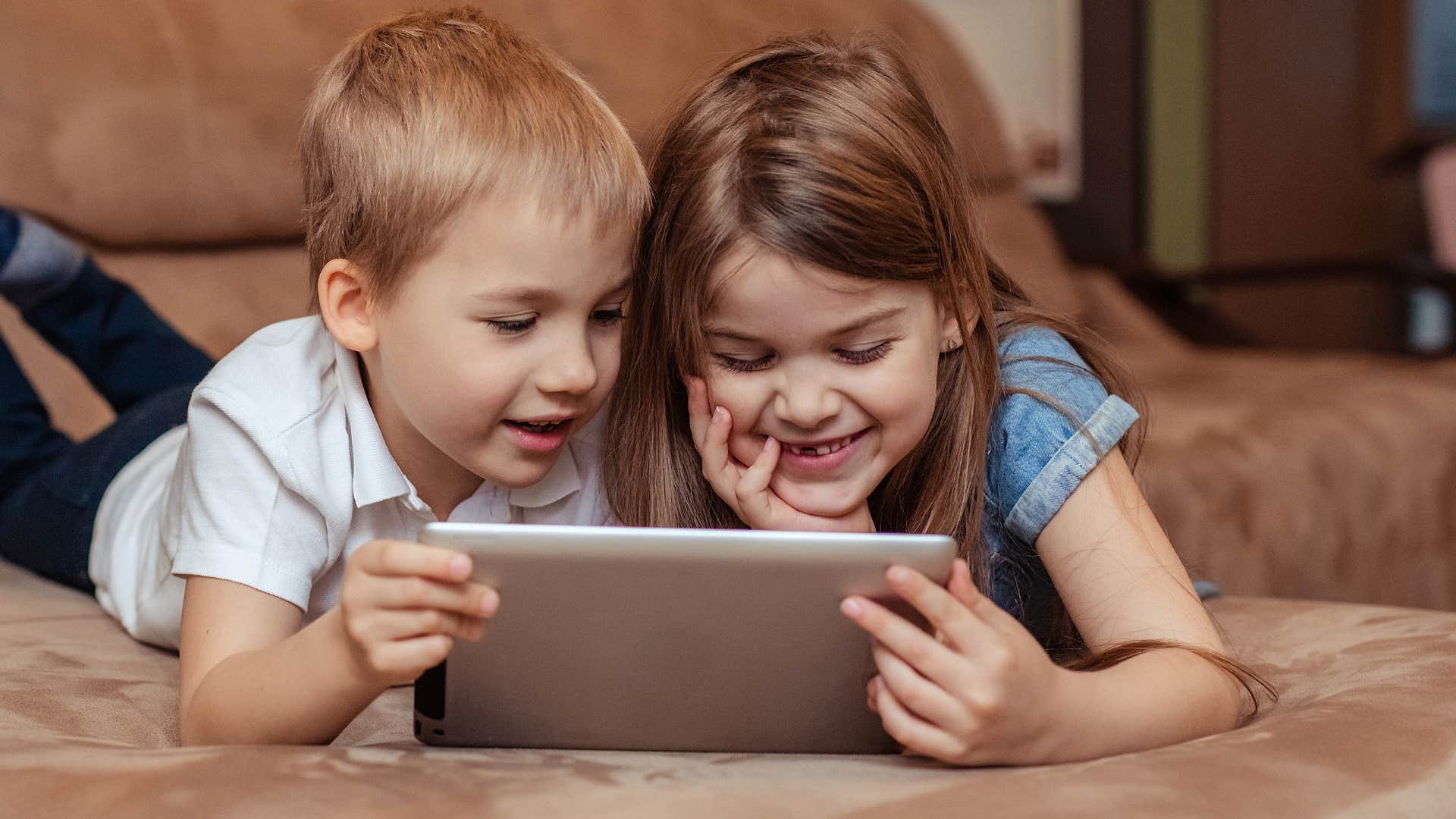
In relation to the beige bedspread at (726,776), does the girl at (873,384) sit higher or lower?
higher

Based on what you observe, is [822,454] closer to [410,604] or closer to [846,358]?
[846,358]

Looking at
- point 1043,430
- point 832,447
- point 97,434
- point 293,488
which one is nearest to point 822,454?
point 832,447

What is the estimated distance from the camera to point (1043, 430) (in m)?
1.07

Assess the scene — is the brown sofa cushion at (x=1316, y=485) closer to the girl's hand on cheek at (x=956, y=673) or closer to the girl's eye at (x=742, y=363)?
the girl's eye at (x=742, y=363)

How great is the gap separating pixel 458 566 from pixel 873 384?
38cm

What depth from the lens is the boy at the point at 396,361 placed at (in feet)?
3.11

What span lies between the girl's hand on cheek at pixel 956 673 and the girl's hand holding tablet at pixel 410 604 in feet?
0.69

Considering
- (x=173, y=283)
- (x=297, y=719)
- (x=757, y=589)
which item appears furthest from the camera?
(x=173, y=283)

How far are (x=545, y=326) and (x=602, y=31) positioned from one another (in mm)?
1532

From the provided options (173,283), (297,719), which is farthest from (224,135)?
(297,719)

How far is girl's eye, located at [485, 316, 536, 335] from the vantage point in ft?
3.16

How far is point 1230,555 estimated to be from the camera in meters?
1.98

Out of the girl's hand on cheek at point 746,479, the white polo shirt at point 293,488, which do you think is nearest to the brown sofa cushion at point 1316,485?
the girl's hand on cheek at point 746,479

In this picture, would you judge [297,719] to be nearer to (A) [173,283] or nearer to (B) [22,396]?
(B) [22,396]
